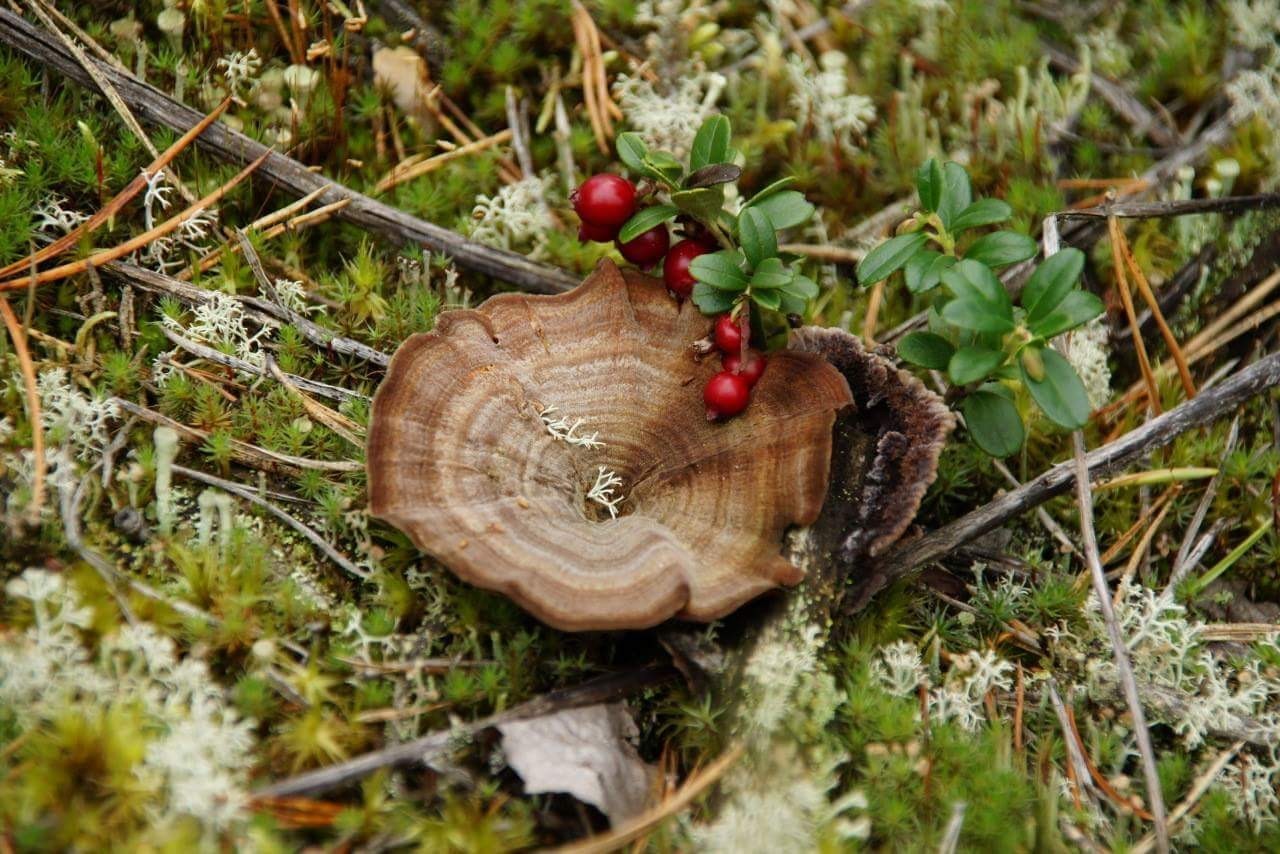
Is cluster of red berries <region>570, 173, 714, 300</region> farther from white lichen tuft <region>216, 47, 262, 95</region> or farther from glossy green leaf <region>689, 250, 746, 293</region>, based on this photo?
white lichen tuft <region>216, 47, 262, 95</region>

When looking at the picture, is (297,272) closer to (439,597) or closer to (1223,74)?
(439,597)

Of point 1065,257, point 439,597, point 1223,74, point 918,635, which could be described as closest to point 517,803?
point 439,597

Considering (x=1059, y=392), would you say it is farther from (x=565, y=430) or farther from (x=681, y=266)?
(x=565, y=430)

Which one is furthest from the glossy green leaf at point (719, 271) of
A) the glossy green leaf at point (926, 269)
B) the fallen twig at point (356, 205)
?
the fallen twig at point (356, 205)

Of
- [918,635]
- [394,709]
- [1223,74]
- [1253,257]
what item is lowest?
[918,635]

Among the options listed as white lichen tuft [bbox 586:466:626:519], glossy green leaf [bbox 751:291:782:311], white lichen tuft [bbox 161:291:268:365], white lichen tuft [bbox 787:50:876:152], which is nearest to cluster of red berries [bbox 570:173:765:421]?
glossy green leaf [bbox 751:291:782:311]
